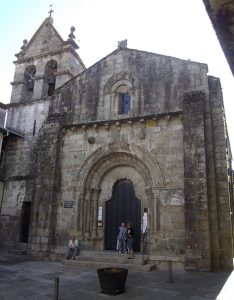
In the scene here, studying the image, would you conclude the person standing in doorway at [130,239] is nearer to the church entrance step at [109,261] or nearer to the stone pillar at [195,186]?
the church entrance step at [109,261]

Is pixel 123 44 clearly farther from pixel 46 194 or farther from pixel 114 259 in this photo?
pixel 114 259

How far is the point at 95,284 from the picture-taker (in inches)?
311

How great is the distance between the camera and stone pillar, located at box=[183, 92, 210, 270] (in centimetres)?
1001

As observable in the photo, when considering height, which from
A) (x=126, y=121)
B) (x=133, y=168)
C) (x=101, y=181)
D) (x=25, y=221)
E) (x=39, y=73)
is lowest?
(x=25, y=221)

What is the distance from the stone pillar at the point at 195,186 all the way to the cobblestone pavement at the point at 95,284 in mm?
Result: 680

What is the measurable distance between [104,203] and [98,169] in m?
1.58

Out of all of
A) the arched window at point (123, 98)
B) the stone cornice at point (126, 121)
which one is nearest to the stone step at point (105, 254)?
the stone cornice at point (126, 121)

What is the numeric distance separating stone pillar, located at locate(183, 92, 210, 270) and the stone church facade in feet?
0.11

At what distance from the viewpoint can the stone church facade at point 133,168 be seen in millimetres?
10703

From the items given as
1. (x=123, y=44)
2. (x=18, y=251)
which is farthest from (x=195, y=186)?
(x=18, y=251)

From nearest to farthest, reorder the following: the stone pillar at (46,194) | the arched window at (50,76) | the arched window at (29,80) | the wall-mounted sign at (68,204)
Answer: the stone pillar at (46,194) < the wall-mounted sign at (68,204) < the arched window at (50,76) < the arched window at (29,80)

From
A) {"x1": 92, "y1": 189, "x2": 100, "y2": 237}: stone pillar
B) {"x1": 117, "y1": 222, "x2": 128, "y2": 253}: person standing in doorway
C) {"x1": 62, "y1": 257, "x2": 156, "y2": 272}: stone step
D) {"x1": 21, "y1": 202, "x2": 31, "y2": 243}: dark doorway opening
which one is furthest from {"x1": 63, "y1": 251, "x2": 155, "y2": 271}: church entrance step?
{"x1": 21, "y1": 202, "x2": 31, "y2": 243}: dark doorway opening

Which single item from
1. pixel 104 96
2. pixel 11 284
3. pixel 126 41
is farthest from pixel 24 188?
pixel 126 41

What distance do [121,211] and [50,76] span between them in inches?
410
